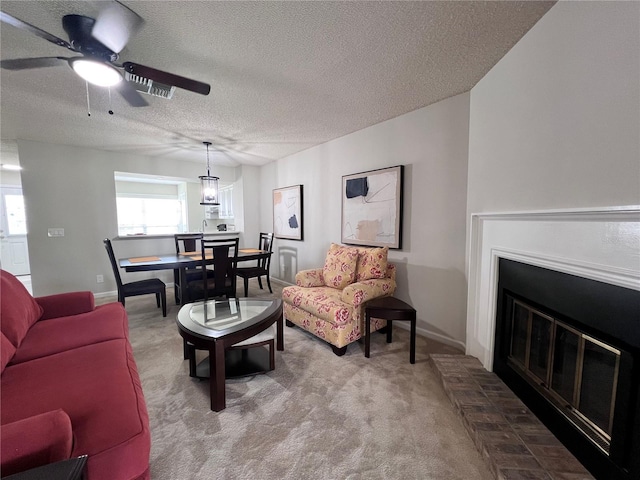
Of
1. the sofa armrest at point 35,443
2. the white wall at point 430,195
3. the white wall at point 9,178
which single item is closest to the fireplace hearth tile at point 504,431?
the white wall at point 430,195

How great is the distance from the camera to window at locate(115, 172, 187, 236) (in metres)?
7.11

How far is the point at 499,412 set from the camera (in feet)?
4.89

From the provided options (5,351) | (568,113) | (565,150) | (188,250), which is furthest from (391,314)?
(188,250)

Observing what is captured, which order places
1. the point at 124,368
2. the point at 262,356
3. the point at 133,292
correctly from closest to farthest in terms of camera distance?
the point at 124,368 → the point at 262,356 → the point at 133,292

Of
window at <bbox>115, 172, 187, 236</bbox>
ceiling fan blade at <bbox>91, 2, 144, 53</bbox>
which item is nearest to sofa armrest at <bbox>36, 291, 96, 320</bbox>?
ceiling fan blade at <bbox>91, 2, 144, 53</bbox>

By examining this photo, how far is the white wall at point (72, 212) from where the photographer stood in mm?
3656

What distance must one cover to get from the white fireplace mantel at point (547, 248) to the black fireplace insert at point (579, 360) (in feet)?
0.24

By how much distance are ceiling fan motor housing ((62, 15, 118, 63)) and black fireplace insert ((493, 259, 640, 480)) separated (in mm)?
2909

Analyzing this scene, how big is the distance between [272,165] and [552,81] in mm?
4339

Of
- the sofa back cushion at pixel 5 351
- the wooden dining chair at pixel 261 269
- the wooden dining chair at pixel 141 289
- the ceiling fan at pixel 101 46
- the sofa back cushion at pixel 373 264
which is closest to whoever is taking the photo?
the sofa back cushion at pixel 5 351

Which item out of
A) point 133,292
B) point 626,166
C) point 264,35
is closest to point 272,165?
point 133,292

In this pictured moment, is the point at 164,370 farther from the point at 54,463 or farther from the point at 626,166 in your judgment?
the point at 626,166

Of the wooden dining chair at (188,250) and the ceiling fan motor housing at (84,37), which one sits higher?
the ceiling fan motor housing at (84,37)

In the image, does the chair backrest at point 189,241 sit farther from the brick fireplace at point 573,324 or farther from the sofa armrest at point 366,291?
the brick fireplace at point 573,324
